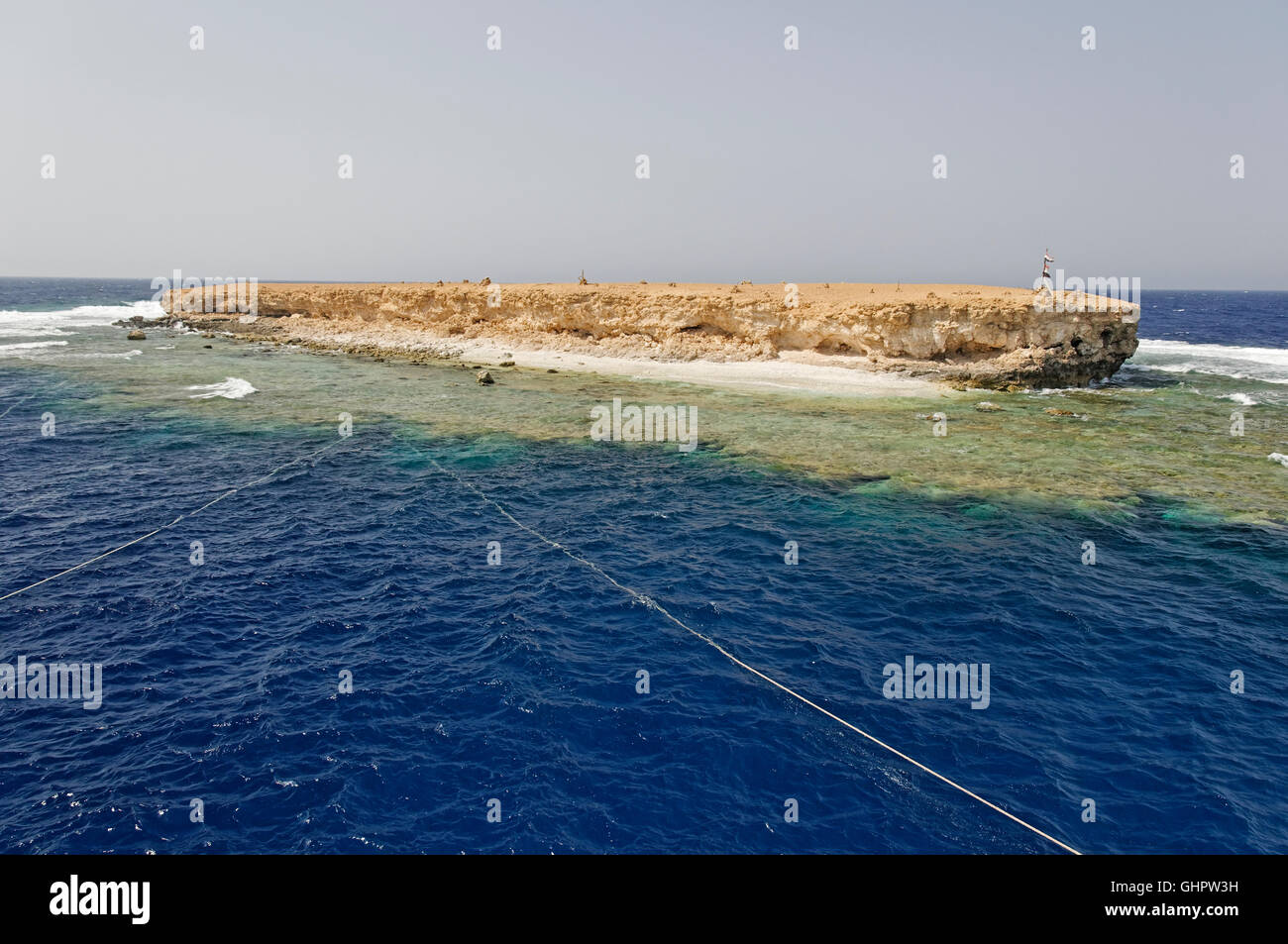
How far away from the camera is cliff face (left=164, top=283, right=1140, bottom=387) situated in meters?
48.6

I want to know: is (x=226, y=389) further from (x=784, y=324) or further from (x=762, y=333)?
(x=784, y=324)

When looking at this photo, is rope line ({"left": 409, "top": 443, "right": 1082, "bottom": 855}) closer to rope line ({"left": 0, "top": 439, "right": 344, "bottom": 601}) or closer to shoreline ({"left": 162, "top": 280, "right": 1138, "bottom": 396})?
rope line ({"left": 0, "top": 439, "right": 344, "bottom": 601})

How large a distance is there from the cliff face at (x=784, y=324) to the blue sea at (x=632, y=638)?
48.7ft

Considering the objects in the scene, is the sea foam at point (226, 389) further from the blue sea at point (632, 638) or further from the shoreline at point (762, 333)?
the shoreline at point (762, 333)

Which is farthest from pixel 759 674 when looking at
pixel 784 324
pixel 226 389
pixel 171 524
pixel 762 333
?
pixel 226 389

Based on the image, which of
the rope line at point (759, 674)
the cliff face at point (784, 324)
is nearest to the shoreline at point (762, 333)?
the cliff face at point (784, 324)

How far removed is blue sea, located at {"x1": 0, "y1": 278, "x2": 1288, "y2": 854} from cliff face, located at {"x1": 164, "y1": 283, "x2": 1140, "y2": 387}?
14.9 meters

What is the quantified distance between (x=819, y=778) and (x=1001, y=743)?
3851 millimetres

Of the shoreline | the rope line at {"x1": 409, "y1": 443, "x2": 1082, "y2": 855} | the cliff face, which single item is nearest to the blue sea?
the rope line at {"x1": 409, "y1": 443, "x2": 1082, "y2": 855}

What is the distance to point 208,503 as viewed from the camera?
25.5m

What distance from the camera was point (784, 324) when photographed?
177 ft

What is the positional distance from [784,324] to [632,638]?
135 feet

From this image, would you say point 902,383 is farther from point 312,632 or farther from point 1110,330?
point 312,632
